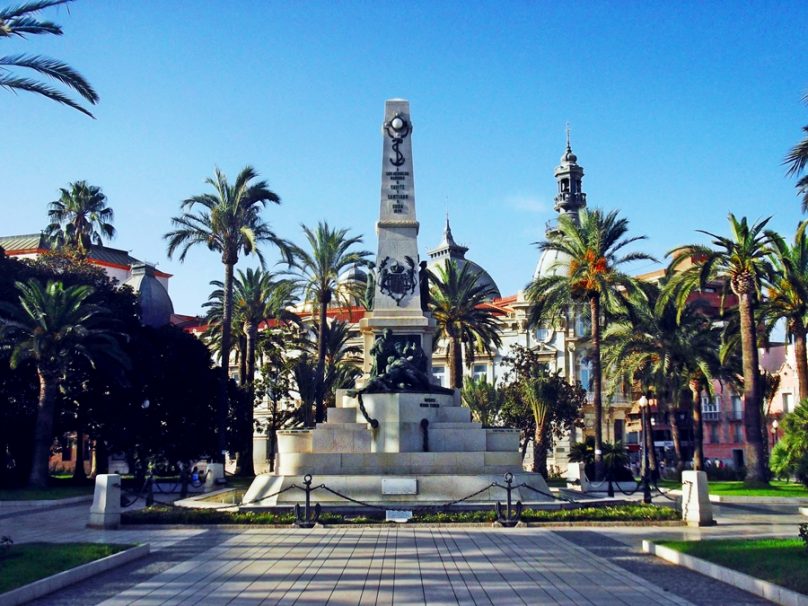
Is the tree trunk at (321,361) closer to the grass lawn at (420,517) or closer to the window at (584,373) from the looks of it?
the grass lawn at (420,517)

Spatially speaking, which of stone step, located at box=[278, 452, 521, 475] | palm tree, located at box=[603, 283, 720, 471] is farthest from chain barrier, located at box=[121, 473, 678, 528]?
palm tree, located at box=[603, 283, 720, 471]

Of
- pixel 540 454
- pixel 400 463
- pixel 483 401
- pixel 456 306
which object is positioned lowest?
pixel 540 454

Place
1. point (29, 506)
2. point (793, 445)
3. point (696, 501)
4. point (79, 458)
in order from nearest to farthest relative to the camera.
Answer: point (696, 501), point (793, 445), point (29, 506), point (79, 458)

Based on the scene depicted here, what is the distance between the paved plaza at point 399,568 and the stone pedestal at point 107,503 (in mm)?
447

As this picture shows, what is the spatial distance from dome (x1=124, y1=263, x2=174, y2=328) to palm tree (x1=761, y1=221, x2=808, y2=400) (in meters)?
43.9

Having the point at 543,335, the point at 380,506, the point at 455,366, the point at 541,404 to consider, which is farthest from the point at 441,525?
the point at 543,335

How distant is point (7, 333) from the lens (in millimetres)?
35000

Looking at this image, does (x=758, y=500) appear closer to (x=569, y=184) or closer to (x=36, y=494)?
(x=36, y=494)

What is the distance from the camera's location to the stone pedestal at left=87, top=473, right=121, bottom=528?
65.3 ft

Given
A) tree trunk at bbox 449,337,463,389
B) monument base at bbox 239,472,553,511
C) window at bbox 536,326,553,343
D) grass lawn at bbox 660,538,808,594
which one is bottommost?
grass lawn at bbox 660,538,808,594

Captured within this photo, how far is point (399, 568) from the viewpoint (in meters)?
13.1

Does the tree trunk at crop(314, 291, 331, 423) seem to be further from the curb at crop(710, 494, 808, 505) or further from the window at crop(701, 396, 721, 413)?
the window at crop(701, 396, 721, 413)

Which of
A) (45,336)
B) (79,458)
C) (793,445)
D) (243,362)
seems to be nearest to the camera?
(793,445)

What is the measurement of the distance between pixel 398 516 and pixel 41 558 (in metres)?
8.66
